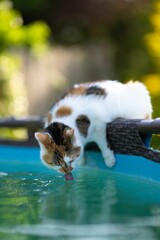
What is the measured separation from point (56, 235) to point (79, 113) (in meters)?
2.15

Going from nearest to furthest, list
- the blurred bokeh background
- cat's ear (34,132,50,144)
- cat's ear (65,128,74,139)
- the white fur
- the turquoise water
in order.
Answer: the turquoise water < cat's ear (34,132,50,144) < cat's ear (65,128,74,139) < the white fur < the blurred bokeh background

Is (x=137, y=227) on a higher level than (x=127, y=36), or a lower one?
lower

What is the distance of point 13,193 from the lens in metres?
3.50

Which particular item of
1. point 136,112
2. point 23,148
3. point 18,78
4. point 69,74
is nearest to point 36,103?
point 69,74

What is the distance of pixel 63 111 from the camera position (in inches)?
184

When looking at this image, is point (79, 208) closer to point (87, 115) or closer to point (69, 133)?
point (69, 133)

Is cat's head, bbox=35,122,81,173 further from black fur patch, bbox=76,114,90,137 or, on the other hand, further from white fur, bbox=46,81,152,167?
black fur patch, bbox=76,114,90,137

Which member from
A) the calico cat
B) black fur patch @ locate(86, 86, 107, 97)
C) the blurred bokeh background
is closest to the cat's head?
the calico cat

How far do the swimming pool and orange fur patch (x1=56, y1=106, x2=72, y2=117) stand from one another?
40cm

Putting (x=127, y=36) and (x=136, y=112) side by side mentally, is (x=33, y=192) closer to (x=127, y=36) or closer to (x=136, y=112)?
(x=136, y=112)

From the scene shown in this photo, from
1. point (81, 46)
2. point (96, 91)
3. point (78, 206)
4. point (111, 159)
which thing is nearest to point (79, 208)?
point (78, 206)

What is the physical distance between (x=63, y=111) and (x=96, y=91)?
287 millimetres

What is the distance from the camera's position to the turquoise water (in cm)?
258

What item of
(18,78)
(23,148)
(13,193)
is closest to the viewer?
(13,193)
